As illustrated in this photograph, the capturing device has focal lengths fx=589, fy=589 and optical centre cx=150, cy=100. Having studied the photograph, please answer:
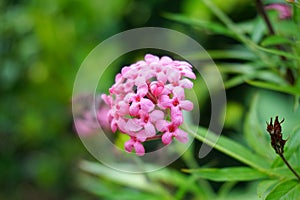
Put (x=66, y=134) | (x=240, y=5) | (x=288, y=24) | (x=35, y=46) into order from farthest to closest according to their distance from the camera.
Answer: (x=66, y=134) → (x=35, y=46) → (x=240, y=5) → (x=288, y=24)

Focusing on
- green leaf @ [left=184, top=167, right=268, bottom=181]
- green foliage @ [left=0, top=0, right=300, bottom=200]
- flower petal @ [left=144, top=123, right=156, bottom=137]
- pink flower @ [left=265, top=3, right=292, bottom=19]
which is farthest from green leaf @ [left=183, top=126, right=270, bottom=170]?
green foliage @ [left=0, top=0, right=300, bottom=200]

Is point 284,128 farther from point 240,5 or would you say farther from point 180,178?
point 240,5

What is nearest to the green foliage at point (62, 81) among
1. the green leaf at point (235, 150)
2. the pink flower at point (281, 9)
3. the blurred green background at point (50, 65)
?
the blurred green background at point (50, 65)

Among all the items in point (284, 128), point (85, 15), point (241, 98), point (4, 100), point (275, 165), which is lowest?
point (275, 165)

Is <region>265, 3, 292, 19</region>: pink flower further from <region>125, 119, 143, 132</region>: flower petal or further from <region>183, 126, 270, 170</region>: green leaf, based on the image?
<region>125, 119, 143, 132</region>: flower petal

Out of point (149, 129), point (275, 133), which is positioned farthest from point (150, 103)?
point (275, 133)

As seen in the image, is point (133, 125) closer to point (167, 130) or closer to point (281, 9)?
point (167, 130)

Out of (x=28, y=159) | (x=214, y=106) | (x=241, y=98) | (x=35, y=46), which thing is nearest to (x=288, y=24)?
(x=214, y=106)
